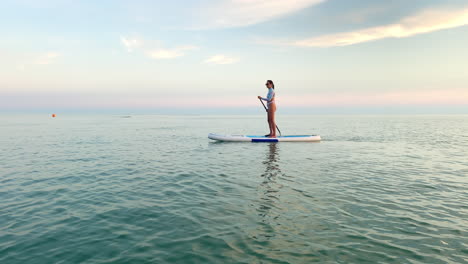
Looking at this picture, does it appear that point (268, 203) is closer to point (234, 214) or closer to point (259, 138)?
point (234, 214)

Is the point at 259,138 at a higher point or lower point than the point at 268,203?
higher

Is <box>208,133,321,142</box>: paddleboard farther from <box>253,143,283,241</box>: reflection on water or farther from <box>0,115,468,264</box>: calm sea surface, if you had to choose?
<box>253,143,283,241</box>: reflection on water

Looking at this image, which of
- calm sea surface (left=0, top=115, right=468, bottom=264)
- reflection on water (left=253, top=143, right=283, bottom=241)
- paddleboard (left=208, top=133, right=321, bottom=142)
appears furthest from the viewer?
paddleboard (left=208, top=133, right=321, bottom=142)

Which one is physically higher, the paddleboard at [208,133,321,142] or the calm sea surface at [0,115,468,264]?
the paddleboard at [208,133,321,142]

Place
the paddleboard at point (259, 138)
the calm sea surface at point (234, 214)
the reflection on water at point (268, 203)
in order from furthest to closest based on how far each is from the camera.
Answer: the paddleboard at point (259, 138), the reflection on water at point (268, 203), the calm sea surface at point (234, 214)

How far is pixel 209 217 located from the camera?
704cm

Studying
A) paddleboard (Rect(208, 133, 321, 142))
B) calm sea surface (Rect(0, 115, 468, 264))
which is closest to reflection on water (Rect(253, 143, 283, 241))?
calm sea surface (Rect(0, 115, 468, 264))

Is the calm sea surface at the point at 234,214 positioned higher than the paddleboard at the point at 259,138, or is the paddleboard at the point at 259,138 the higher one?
the paddleboard at the point at 259,138

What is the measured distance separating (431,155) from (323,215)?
15850 mm

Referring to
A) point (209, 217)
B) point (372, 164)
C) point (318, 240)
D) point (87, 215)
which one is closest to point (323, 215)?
point (318, 240)

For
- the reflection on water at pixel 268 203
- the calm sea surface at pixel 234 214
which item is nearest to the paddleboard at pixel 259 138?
the calm sea surface at pixel 234 214

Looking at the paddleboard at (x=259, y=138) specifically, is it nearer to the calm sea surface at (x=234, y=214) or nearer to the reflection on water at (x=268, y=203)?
the calm sea surface at (x=234, y=214)

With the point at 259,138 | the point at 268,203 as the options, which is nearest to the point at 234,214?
the point at 268,203

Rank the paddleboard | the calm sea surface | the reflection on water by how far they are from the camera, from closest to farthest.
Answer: the calm sea surface, the reflection on water, the paddleboard
